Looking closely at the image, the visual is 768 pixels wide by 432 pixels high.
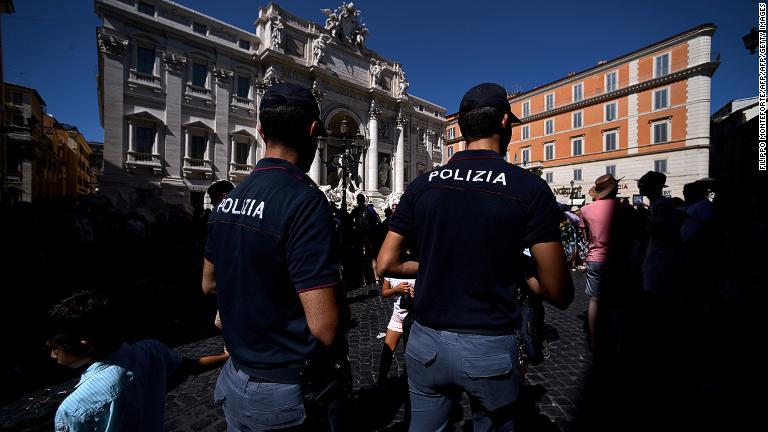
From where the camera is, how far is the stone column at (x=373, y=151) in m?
25.7

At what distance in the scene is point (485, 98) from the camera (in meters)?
1.47

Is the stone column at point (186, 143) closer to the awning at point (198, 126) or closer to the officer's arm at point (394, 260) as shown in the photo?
the awning at point (198, 126)

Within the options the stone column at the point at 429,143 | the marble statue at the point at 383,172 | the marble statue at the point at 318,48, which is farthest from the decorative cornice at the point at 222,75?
the stone column at the point at 429,143

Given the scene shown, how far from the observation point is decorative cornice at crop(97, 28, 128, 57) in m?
15.4

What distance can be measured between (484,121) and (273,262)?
1112 millimetres

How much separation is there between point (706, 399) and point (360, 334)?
12.0ft

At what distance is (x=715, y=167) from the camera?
27062 millimetres

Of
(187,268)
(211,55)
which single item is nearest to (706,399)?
(187,268)

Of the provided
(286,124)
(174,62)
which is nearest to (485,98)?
(286,124)

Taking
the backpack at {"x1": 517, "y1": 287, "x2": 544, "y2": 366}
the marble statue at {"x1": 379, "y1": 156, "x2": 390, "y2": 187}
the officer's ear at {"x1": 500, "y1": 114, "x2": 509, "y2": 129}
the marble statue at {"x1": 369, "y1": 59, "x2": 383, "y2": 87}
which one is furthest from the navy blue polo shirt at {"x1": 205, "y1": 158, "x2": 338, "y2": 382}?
the marble statue at {"x1": 369, "y1": 59, "x2": 383, "y2": 87}

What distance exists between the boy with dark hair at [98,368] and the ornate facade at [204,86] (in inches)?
418

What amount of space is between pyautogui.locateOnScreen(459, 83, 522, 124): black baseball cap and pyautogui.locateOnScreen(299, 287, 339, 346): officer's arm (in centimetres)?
105

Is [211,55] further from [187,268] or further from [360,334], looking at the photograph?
[360,334]

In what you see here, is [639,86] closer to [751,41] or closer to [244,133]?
[751,41]
